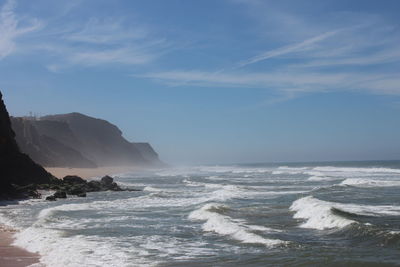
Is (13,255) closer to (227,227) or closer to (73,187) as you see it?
(227,227)

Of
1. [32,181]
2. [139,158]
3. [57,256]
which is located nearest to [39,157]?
[32,181]

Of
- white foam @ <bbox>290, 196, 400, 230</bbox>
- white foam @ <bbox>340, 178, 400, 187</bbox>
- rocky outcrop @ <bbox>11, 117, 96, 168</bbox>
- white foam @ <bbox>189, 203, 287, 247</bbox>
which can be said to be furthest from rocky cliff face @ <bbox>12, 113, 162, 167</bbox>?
white foam @ <bbox>290, 196, 400, 230</bbox>

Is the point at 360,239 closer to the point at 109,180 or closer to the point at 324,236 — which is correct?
the point at 324,236

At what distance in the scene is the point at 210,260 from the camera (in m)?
12.1

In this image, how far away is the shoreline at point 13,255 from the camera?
1212 centimetres

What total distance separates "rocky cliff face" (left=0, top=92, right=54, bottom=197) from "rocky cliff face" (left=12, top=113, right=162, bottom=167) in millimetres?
31662

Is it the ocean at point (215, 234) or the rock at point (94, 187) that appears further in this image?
the rock at point (94, 187)

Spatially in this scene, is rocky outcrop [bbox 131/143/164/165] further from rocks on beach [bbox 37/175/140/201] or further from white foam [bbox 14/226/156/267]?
white foam [bbox 14/226/156/267]

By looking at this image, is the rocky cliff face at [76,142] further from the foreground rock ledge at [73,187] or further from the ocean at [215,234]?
the ocean at [215,234]

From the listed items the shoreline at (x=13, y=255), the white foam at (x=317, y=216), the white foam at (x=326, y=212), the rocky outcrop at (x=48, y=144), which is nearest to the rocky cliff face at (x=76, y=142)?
the rocky outcrop at (x=48, y=144)

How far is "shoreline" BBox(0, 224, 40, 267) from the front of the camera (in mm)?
12125

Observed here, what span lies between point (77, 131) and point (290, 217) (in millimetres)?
120553

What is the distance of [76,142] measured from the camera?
114 meters

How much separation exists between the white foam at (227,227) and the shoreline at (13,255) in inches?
238
